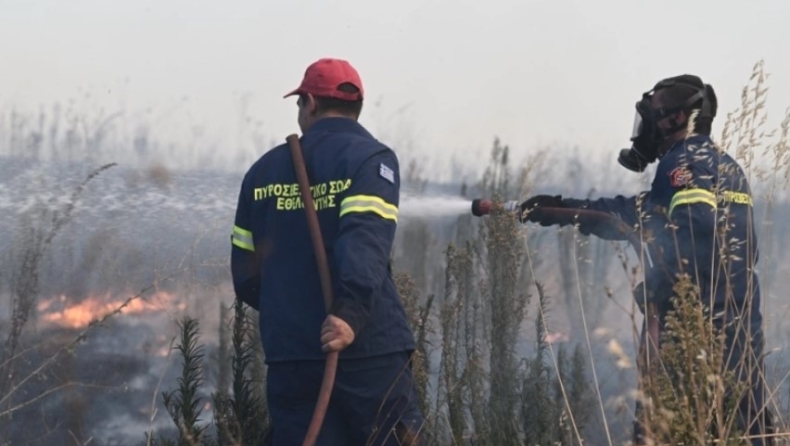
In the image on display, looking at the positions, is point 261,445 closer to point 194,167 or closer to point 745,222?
point 745,222

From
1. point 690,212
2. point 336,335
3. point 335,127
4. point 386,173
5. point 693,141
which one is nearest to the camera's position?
point 336,335

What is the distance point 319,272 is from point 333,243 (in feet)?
0.43

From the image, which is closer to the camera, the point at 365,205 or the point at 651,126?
the point at 365,205

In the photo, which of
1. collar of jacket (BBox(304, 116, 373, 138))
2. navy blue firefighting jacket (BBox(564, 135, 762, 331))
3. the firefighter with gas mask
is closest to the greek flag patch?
collar of jacket (BBox(304, 116, 373, 138))

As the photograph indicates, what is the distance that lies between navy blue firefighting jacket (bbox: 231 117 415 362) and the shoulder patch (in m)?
1.33

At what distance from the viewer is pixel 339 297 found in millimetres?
3965

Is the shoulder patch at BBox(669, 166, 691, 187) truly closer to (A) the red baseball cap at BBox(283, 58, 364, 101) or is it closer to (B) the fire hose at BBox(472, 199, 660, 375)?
(B) the fire hose at BBox(472, 199, 660, 375)

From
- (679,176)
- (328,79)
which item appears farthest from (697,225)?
(328,79)

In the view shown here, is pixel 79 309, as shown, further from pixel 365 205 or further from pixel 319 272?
pixel 365 205

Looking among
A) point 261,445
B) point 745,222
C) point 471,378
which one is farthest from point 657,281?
point 261,445

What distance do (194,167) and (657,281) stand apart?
17.6ft

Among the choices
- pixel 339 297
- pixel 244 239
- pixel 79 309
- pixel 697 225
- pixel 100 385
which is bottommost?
pixel 100 385

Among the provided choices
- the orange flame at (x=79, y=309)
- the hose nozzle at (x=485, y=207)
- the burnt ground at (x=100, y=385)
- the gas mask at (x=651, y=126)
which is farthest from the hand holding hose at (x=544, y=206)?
the orange flame at (x=79, y=309)

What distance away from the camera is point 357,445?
13.9 feet
